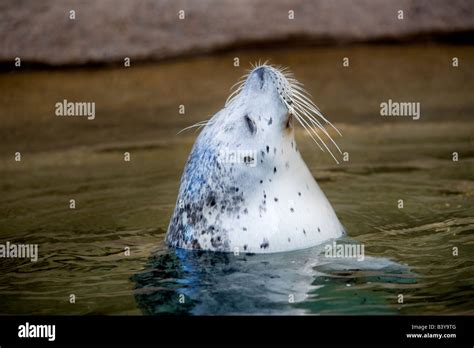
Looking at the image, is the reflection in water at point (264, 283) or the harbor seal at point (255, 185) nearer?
the reflection in water at point (264, 283)

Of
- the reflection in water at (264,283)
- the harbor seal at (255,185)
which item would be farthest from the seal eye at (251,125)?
the reflection in water at (264,283)

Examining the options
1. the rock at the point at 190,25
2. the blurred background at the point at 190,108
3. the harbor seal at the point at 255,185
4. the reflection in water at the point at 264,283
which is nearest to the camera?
the reflection in water at the point at 264,283

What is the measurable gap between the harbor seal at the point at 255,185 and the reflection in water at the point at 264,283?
12 cm

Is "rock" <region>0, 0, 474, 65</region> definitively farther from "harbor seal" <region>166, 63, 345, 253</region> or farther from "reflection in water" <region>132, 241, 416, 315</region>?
"reflection in water" <region>132, 241, 416, 315</region>

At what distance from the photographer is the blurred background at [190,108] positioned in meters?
7.85

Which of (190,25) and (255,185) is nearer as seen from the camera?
(255,185)

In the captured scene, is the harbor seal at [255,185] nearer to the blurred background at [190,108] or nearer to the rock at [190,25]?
the blurred background at [190,108]

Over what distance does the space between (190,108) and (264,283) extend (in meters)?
5.44

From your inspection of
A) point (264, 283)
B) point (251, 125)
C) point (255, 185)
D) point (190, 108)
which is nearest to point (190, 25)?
→ point (190, 108)

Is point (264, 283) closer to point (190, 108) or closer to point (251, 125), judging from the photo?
point (251, 125)

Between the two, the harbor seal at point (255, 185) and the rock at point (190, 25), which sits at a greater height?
the rock at point (190, 25)

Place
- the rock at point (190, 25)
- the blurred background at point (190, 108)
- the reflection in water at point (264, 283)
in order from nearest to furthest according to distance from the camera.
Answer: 1. the reflection in water at point (264, 283)
2. the blurred background at point (190, 108)
3. the rock at point (190, 25)

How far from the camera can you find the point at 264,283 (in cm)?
612

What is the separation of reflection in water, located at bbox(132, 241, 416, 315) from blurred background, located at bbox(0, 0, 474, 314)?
20.6 inches
